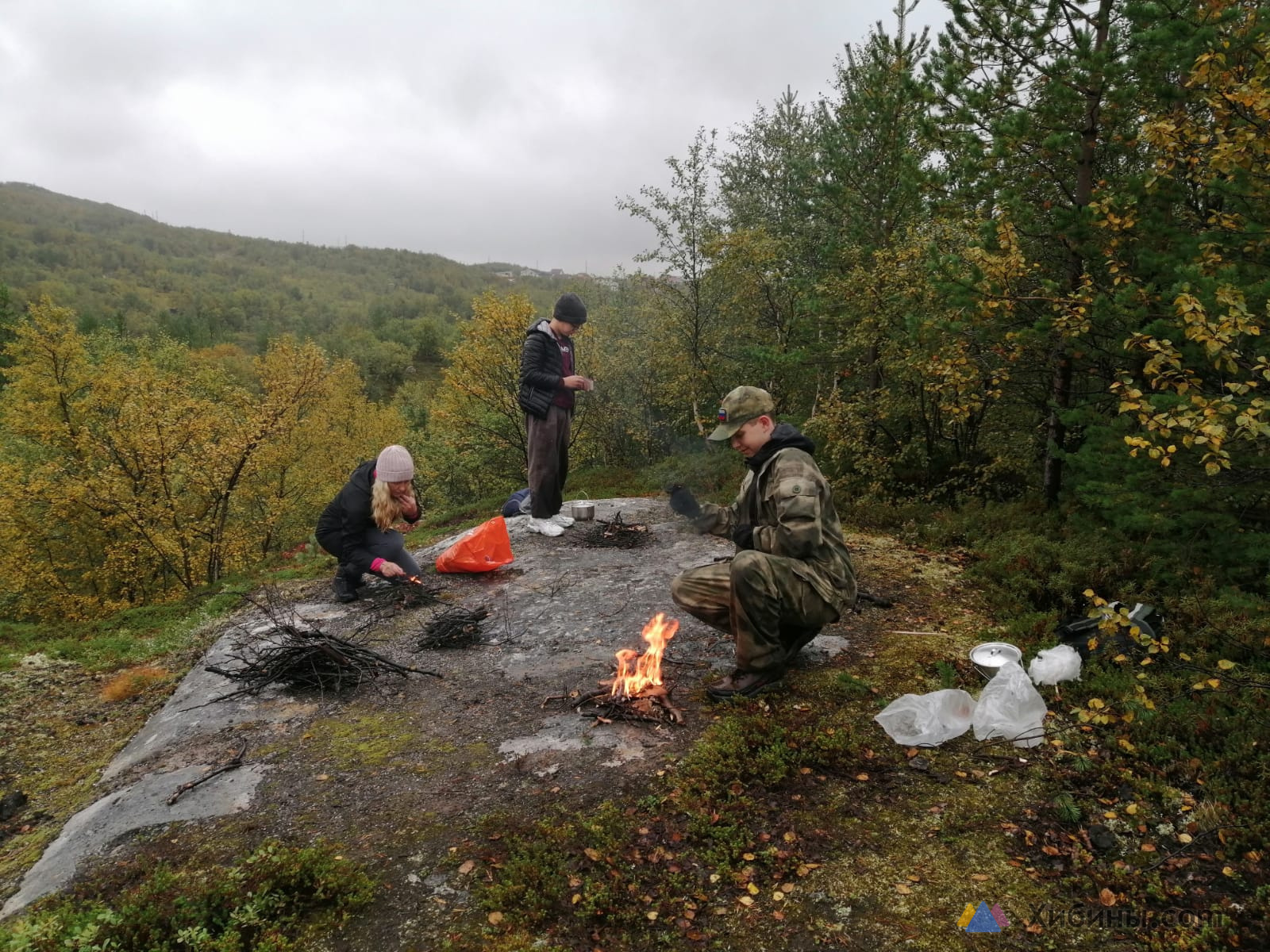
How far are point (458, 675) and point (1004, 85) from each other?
7.97 m

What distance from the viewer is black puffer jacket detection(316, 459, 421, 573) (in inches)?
235

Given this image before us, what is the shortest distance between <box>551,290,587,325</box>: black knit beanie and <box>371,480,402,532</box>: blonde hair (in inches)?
123

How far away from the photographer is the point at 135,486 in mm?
15875

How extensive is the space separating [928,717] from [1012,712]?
0.46 metres

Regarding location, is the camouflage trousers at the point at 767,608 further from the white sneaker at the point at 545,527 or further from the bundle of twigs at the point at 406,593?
the white sneaker at the point at 545,527

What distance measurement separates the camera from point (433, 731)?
3.98 meters

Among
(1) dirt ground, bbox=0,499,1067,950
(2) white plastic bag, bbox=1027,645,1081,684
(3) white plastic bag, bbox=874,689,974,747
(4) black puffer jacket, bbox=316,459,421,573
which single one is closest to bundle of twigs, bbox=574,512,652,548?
(1) dirt ground, bbox=0,499,1067,950

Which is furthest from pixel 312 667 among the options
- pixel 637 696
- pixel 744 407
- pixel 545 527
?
pixel 545 527

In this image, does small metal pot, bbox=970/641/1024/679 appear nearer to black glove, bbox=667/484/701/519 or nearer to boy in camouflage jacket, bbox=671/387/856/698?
boy in camouflage jacket, bbox=671/387/856/698

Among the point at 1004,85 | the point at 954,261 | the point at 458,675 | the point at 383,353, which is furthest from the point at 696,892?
the point at 383,353

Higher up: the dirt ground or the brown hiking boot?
the brown hiking boot

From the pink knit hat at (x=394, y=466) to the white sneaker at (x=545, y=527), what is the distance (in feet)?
8.46

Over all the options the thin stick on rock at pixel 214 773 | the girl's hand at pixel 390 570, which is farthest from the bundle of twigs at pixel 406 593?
the thin stick on rock at pixel 214 773

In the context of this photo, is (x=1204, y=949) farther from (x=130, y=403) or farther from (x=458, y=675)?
(x=130, y=403)
